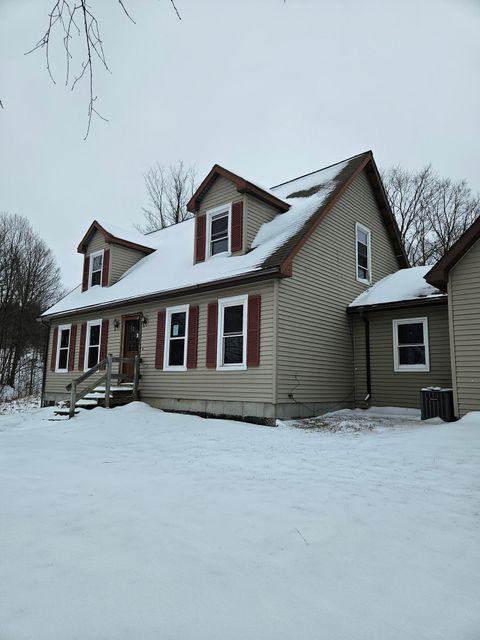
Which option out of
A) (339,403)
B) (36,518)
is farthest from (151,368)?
(36,518)

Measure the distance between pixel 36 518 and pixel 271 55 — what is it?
4555mm

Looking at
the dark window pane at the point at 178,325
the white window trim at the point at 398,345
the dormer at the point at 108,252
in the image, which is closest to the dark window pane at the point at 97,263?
the dormer at the point at 108,252

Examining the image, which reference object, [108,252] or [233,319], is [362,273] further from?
[108,252]

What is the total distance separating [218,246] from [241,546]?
10.8m

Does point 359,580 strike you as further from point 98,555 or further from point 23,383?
point 23,383

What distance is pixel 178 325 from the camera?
13.3 meters

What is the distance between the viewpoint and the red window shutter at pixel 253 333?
11.1 meters

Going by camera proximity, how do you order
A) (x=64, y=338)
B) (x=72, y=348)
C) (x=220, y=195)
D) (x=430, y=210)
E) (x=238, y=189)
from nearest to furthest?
(x=238, y=189), (x=220, y=195), (x=72, y=348), (x=64, y=338), (x=430, y=210)

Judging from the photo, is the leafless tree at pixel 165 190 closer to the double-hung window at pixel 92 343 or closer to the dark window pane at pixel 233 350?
the double-hung window at pixel 92 343

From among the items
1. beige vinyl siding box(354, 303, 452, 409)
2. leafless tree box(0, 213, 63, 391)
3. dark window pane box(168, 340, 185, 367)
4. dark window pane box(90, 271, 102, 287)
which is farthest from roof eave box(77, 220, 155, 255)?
leafless tree box(0, 213, 63, 391)

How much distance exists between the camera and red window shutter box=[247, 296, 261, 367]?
36.3ft

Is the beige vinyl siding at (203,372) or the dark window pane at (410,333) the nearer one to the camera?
the beige vinyl siding at (203,372)

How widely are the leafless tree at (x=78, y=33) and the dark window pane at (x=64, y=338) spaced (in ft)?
49.8

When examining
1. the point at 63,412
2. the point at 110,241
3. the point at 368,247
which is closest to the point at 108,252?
the point at 110,241
